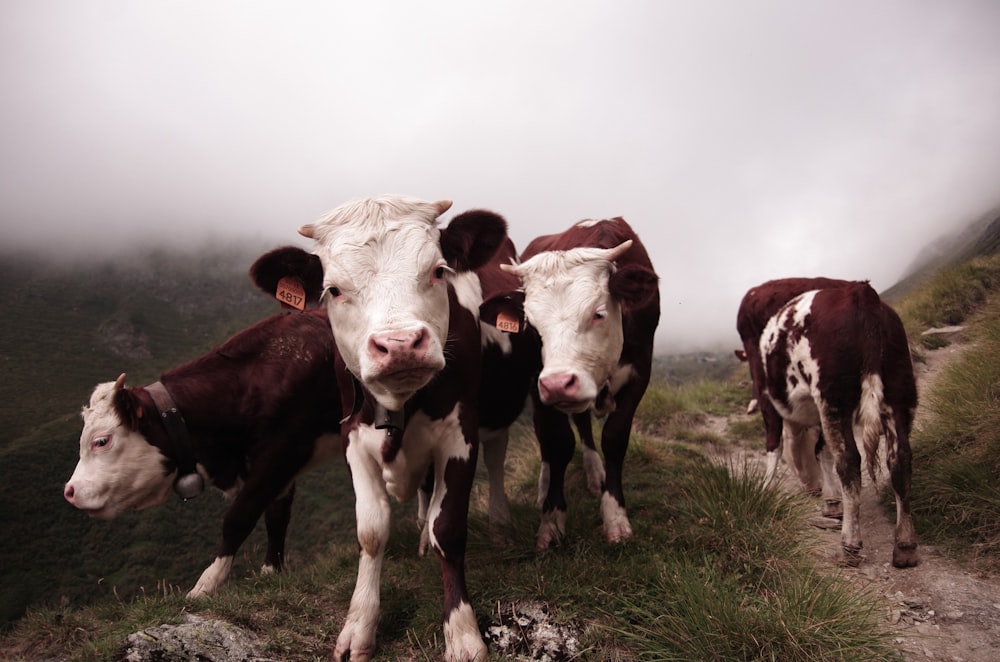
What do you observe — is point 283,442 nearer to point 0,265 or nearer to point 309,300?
point 309,300

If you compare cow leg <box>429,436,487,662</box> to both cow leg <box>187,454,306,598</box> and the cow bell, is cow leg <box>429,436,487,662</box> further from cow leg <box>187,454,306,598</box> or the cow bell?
the cow bell

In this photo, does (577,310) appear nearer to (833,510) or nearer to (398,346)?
(398,346)

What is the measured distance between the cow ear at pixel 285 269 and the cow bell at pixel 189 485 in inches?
115

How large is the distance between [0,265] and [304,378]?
61.5ft

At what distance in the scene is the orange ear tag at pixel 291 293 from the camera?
3416 millimetres

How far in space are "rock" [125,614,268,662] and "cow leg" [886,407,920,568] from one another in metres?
4.13

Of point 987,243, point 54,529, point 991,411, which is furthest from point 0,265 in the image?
point 987,243

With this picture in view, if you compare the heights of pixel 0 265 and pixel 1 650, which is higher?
pixel 0 265

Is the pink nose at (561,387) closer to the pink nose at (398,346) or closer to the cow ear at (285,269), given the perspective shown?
the pink nose at (398,346)

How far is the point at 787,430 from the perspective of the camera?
20.1 ft

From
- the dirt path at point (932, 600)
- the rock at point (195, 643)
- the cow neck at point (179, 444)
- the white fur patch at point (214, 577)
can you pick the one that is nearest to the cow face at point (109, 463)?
the cow neck at point (179, 444)

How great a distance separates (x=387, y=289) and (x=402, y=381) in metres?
0.50

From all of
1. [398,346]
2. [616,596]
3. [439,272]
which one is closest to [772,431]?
[616,596]

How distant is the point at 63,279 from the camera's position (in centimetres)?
2130
